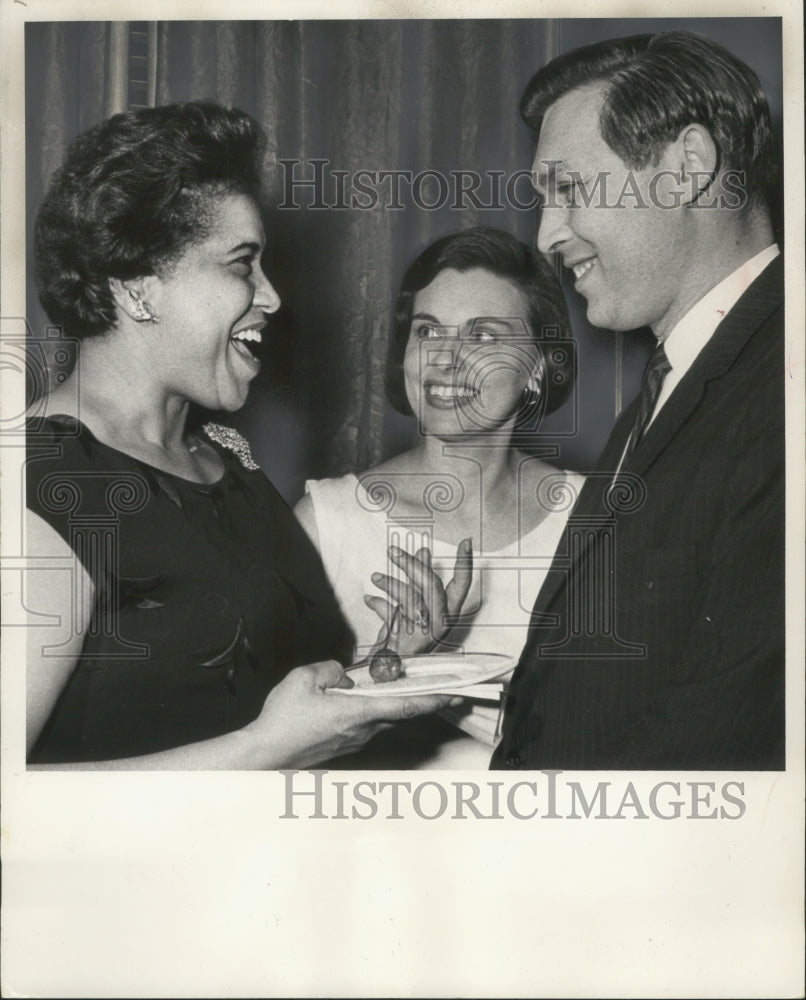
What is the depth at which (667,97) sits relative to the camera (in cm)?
211

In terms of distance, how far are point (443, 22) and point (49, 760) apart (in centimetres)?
177

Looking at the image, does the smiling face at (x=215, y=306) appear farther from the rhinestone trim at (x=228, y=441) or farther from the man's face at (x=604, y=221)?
the man's face at (x=604, y=221)

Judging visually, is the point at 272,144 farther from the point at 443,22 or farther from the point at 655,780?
the point at 655,780

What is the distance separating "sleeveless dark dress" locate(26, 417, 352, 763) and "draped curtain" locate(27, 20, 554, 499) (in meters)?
0.19

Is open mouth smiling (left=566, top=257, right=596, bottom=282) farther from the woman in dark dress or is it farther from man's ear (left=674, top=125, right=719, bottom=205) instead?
the woman in dark dress

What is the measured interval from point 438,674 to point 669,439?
680 mm

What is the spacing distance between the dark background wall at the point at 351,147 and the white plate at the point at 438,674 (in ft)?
1.39

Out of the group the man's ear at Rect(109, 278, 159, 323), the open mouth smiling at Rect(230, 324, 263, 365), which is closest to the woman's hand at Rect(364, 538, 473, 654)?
the open mouth smiling at Rect(230, 324, 263, 365)

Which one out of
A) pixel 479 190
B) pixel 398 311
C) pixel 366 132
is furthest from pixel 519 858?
pixel 366 132

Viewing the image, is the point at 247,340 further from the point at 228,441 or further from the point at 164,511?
the point at 164,511

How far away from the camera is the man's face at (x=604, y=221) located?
6.96 feet

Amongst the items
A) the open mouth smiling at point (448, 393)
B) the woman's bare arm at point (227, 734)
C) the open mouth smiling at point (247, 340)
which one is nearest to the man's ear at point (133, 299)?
the open mouth smiling at point (247, 340)

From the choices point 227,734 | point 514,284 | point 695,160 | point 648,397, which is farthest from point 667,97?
point 227,734

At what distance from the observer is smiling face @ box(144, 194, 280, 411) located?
2113 millimetres
